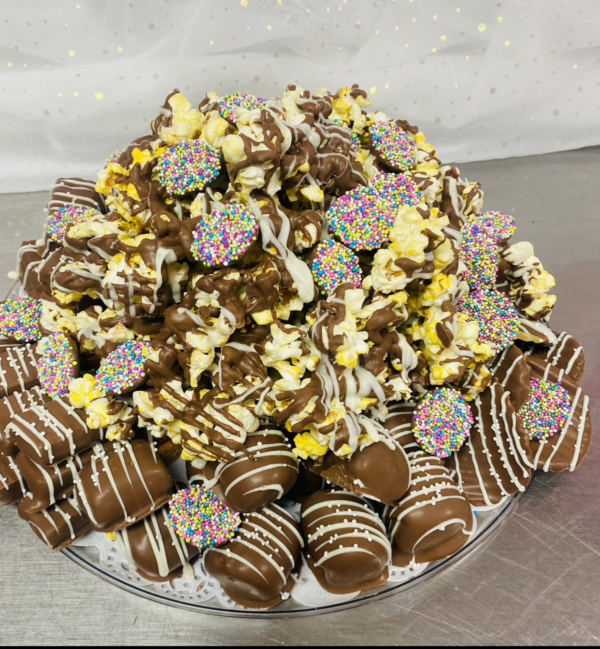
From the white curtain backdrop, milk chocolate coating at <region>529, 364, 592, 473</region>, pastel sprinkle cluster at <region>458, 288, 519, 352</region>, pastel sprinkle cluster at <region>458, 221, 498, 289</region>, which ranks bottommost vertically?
milk chocolate coating at <region>529, 364, 592, 473</region>

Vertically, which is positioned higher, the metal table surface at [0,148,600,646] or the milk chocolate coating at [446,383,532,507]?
the milk chocolate coating at [446,383,532,507]

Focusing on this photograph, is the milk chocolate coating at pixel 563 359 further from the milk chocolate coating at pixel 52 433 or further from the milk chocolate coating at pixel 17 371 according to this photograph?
the milk chocolate coating at pixel 17 371

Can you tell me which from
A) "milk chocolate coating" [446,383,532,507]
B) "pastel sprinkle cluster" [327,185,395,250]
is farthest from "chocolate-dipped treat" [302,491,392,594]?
"pastel sprinkle cluster" [327,185,395,250]

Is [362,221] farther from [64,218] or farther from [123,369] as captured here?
[64,218]

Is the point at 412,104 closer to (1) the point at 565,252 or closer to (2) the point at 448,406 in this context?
(1) the point at 565,252

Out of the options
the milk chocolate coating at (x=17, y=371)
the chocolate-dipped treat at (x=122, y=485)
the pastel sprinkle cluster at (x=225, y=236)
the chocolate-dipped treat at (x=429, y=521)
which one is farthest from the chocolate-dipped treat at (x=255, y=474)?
the milk chocolate coating at (x=17, y=371)

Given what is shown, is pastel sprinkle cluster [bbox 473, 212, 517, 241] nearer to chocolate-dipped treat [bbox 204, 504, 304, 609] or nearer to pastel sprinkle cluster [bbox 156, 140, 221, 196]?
pastel sprinkle cluster [bbox 156, 140, 221, 196]
